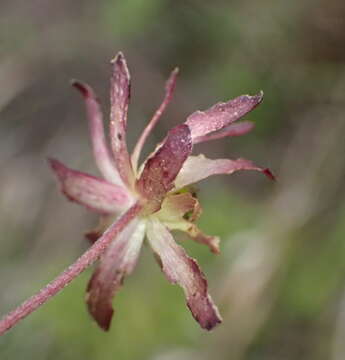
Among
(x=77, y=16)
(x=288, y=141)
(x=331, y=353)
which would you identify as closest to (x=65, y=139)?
(x=77, y=16)

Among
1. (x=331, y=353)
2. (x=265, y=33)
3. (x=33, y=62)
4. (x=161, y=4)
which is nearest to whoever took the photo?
(x=331, y=353)

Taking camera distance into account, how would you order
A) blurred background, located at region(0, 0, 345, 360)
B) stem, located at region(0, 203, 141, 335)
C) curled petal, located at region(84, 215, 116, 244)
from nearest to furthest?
stem, located at region(0, 203, 141, 335), curled petal, located at region(84, 215, 116, 244), blurred background, located at region(0, 0, 345, 360)

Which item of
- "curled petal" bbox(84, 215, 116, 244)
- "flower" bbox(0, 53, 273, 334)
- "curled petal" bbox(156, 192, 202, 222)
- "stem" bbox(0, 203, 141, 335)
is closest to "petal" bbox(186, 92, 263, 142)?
"flower" bbox(0, 53, 273, 334)

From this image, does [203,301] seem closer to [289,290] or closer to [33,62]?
[289,290]

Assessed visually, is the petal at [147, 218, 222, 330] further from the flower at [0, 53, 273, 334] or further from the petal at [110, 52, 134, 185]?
the petal at [110, 52, 134, 185]

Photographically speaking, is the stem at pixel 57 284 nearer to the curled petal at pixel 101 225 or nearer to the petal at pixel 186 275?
the petal at pixel 186 275

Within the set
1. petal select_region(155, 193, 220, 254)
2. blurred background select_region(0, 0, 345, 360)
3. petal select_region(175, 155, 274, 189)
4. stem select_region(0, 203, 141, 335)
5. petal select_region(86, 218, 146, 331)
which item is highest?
stem select_region(0, 203, 141, 335)

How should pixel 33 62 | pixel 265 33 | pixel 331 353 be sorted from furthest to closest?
pixel 33 62
pixel 265 33
pixel 331 353
